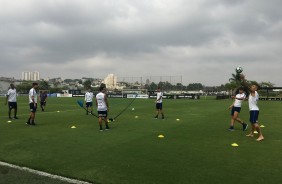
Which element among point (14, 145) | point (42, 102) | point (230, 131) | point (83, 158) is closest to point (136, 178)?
point (83, 158)

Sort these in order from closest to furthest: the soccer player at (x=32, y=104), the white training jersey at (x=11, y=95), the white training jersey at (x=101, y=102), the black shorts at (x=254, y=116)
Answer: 1. the black shorts at (x=254, y=116)
2. the white training jersey at (x=101, y=102)
3. the soccer player at (x=32, y=104)
4. the white training jersey at (x=11, y=95)

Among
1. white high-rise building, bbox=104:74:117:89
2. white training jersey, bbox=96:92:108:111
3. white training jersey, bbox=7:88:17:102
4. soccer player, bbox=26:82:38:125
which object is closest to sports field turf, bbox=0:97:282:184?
white training jersey, bbox=96:92:108:111

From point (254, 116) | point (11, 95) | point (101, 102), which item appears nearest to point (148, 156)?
point (254, 116)

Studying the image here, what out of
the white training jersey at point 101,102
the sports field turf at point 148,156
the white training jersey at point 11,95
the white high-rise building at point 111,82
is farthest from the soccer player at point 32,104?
the white high-rise building at point 111,82

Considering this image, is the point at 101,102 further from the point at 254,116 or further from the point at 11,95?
the point at 11,95

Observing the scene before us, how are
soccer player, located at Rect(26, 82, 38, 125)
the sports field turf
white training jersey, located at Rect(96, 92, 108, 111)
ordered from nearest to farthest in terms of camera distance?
the sports field turf → white training jersey, located at Rect(96, 92, 108, 111) → soccer player, located at Rect(26, 82, 38, 125)

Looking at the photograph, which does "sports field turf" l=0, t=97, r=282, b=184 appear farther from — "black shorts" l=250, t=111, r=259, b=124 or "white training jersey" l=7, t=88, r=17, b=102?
"white training jersey" l=7, t=88, r=17, b=102

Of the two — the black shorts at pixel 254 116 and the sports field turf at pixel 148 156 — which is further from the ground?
the black shorts at pixel 254 116

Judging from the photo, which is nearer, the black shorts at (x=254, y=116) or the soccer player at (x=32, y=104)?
→ the black shorts at (x=254, y=116)

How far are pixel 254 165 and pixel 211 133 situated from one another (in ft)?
18.0

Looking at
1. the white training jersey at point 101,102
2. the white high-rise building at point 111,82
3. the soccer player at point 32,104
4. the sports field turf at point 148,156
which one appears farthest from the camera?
the white high-rise building at point 111,82

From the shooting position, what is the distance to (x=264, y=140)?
11219mm

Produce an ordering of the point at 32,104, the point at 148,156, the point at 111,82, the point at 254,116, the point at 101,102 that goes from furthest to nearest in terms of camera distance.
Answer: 1. the point at 111,82
2. the point at 32,104
3. the point at 101,102
4. the point at 254,116
5. the point at 148,156

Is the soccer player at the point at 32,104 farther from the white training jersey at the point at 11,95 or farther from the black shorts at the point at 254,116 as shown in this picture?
the black shorts at the point at 254,116
